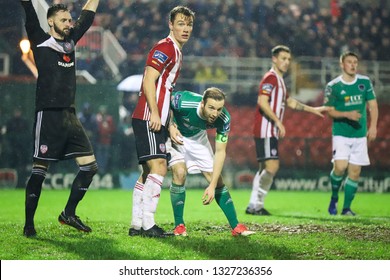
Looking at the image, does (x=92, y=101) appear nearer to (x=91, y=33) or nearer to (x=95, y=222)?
(x=91, y=33)

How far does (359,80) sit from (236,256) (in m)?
2.78

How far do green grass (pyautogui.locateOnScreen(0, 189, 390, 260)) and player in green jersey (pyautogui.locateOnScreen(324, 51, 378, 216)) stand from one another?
318 millimetres

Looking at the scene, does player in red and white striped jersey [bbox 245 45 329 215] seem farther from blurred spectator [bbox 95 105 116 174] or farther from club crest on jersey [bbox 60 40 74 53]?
blurred spectator [bbox 95 105 116 174]

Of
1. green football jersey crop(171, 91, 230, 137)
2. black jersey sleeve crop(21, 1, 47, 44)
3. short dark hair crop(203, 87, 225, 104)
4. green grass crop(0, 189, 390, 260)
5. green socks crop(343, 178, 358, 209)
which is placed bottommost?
green grass crop(0, 189, 390, 260)

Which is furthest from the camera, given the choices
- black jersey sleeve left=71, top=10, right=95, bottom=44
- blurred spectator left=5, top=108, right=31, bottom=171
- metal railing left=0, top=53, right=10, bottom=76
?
blurred spectator left=5, top=108, right=31, bottom=171

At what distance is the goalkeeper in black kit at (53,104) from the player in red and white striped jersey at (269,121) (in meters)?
2.13

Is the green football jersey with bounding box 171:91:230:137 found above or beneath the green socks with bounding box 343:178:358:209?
above

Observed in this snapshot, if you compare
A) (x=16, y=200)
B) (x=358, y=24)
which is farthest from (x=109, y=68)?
(x=358, y=24)

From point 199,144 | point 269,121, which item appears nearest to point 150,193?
point 199,144

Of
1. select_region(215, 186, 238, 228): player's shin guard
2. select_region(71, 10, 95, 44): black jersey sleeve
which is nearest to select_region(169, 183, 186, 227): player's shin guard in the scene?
select_region(215, 186, 238, 228): player's shin guard

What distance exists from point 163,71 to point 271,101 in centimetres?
209

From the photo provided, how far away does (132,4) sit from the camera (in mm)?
8156

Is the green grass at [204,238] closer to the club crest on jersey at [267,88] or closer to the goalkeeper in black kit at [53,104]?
the goalkeeper in black kit at [53,104]

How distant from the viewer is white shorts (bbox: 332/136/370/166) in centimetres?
677
